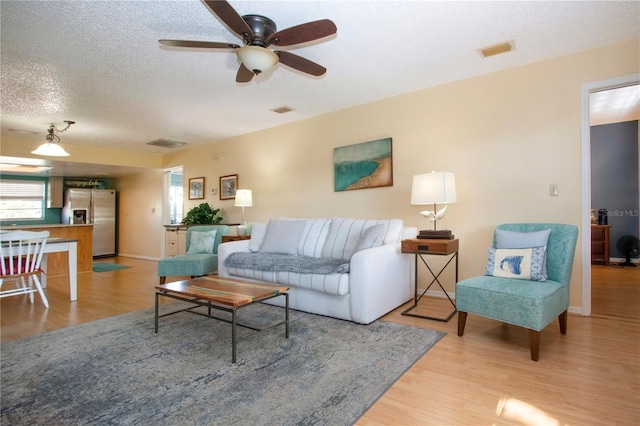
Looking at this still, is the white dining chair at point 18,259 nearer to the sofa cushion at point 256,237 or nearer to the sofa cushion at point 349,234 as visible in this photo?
the sofa cushion at point 256,237

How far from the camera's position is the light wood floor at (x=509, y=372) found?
156cm

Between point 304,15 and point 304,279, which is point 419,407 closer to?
point 304,279

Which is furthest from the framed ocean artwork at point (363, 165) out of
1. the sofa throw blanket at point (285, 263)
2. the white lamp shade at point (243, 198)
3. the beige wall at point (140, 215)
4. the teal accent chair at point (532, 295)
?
the beige wall at point (140, 215)

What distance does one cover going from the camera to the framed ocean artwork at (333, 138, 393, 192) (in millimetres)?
4129

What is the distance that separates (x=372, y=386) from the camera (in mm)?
1814

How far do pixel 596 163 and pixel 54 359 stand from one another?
817 cm

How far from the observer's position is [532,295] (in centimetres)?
216

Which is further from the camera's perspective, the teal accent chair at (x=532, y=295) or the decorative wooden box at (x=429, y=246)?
the decorative wooden box at (x=429, y=246)

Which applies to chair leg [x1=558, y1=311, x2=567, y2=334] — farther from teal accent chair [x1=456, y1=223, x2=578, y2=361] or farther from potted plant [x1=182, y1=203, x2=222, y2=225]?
potted plant [x1=182, y1=203, x2=222, y2=225]

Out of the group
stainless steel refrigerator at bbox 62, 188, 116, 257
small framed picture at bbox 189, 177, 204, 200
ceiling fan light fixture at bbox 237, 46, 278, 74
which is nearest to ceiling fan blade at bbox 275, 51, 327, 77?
ceiling fan light fixture at bbox 237, 46, 278, 74

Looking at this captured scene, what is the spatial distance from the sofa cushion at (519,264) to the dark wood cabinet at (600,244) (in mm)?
4487

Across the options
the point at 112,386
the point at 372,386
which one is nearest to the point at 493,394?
the point at 372,386

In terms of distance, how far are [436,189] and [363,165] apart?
1.38 meters

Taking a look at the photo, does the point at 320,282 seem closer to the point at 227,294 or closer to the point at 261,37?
the point at 227,294
